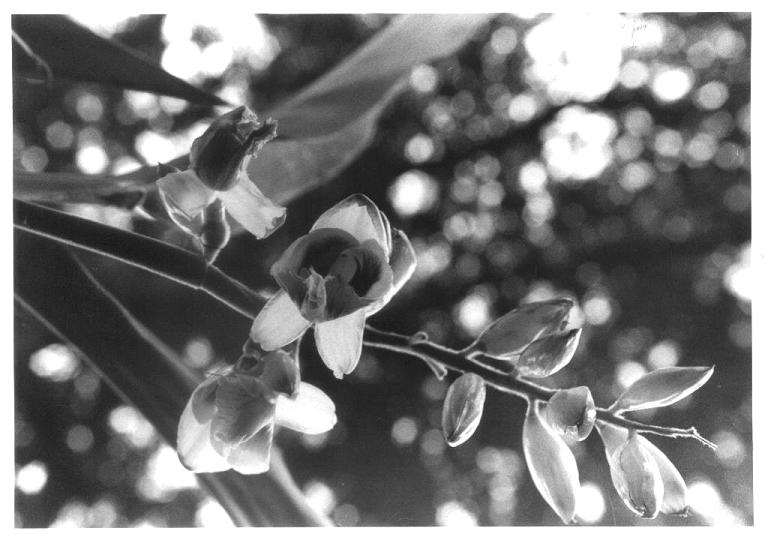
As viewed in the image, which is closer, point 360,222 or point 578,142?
point 360,222

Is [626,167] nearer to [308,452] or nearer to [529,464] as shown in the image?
[529,464]

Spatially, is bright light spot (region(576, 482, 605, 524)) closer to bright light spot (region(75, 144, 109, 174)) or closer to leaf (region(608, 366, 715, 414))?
leaf (region(608, 366, 715, 414))

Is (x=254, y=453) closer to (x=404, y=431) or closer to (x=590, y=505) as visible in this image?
(x=404, y=431)

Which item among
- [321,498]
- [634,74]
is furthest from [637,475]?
[634,74]

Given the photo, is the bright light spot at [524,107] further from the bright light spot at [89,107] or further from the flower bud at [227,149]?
the bright light spot at [89,107]

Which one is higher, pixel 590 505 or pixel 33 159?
pixel 33 159

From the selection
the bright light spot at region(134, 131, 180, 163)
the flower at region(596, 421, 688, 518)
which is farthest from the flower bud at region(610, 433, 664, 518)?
the bright light spot at region(134, 131, 180, 163)
